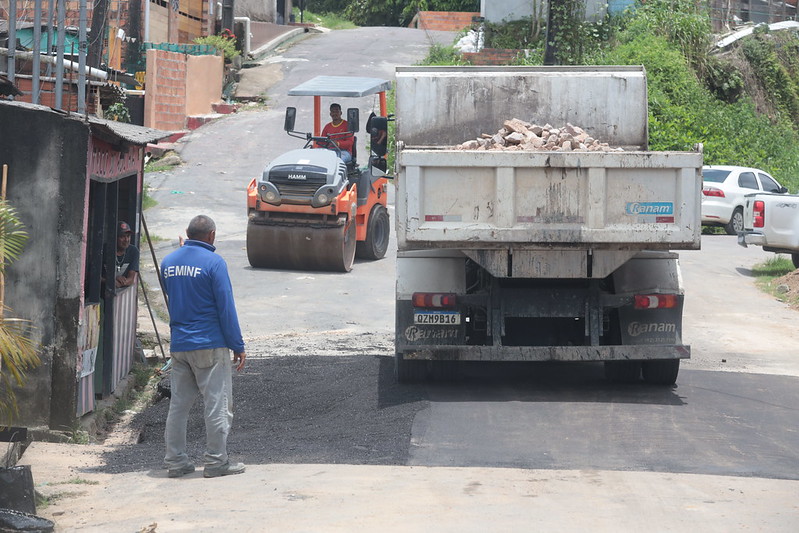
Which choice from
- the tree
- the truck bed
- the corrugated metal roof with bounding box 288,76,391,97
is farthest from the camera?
the corrugated metal roof with bounding box 288,76,391,97

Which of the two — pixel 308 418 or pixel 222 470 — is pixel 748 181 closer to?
pixel 308 418

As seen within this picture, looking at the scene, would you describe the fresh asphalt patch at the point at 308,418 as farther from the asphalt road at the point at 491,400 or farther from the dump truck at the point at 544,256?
the dump truck at the point at 544,256

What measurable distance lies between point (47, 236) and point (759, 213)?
13.2 metres

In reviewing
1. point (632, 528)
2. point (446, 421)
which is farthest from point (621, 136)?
point (632, 528)

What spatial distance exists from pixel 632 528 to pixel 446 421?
2775 mm

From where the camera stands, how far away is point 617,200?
8.62 metres

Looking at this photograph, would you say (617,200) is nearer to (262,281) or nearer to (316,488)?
(316,488)

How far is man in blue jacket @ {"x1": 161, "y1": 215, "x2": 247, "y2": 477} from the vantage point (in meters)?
6.82

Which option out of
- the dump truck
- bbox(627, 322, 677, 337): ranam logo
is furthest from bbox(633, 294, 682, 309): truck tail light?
bbox(627, 322, 677, 337): ranam logo

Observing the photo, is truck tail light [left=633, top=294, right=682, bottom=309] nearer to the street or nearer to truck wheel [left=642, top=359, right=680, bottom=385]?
truck wheel [left=642, top=359, right=680, bottom=385]

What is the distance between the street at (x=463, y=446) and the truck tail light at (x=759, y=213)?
399 centimetres

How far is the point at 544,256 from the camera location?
28.7 feet

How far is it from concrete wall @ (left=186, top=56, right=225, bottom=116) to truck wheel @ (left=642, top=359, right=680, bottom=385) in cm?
1971

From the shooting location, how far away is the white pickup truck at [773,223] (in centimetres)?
1767
